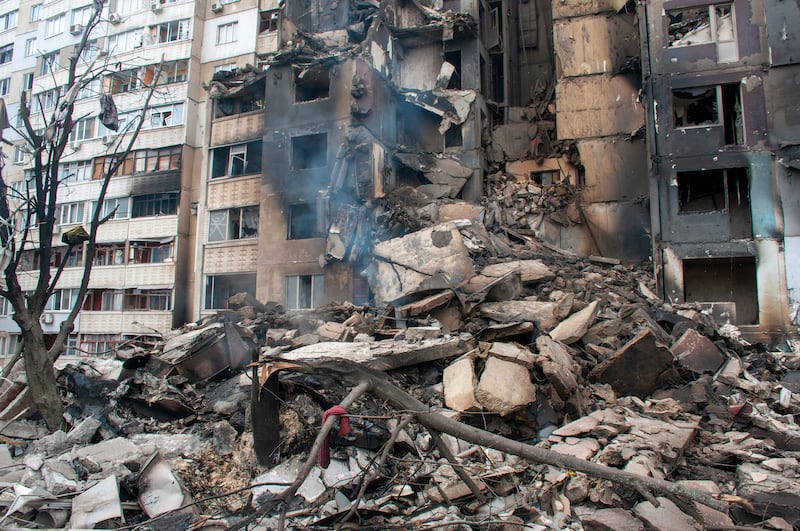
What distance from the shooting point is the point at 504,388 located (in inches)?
272

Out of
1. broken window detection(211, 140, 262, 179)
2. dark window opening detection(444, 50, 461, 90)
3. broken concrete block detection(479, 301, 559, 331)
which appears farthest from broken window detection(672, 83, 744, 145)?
broken window detection(211, 140, 262, 179)

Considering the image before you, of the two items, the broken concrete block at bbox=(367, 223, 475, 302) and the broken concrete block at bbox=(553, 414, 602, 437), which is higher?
the broken concrete block at bbox=(367, 223, 475, 302)

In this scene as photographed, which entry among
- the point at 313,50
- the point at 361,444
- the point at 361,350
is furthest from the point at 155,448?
the point at 313,50

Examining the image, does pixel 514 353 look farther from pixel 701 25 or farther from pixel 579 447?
pixel 701 25

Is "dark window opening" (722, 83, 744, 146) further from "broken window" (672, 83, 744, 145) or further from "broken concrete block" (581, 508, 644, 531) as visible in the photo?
"broken concrete block" (581, 508, 644, 531)

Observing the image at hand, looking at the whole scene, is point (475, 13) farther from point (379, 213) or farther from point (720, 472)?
point (720, 472)

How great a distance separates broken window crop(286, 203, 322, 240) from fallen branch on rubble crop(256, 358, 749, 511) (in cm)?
1420

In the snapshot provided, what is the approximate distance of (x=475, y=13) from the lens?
20.8 metres

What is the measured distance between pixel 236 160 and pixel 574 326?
53.6 feet

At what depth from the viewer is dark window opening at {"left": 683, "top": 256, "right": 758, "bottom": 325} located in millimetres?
15562

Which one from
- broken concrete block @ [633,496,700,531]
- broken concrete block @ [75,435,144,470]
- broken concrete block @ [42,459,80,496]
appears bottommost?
broken concrete block @ [633,496,700,531]

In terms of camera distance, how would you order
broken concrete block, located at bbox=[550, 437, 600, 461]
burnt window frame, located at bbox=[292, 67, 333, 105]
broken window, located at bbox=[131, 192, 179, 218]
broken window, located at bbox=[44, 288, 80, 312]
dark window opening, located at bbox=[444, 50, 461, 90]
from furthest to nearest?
broken window, located at bbox=[44, 288, 80, 312]
broken window, located at bbox=[131, 192, 179, 218]
dark window opening, located at bbox=[444, 50, 461, 90]
burnt window frame, located at bbox=[292, 67, 333, 105]
broken concrete block, located at bbox=[550, 437, 600, 461]

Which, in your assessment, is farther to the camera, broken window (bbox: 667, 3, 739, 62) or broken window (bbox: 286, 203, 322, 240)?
broken window (bbox: 286, 203, 322, 240)

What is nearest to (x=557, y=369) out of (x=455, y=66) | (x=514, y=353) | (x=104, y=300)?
(x=514, y=353)
